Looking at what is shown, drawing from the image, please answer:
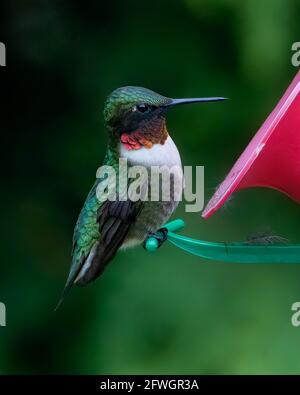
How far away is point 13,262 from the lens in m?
3.28

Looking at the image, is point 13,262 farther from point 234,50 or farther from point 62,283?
point 234,50

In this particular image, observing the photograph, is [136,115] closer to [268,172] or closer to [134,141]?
[134,141]

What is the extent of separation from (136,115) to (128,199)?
0.81 feet

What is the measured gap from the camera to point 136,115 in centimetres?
192

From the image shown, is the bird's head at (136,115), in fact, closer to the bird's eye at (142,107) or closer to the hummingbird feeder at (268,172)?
the bird's eye at (142,107)

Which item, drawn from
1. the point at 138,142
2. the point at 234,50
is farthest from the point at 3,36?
the point at 138,142

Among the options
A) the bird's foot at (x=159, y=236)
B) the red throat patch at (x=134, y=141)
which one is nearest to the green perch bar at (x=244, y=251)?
the bird's foot at (x=159, y=236)

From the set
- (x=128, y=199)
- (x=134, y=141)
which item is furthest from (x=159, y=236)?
(x=134, y=141)

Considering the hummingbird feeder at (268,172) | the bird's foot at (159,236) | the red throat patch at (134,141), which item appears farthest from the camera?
the red throat patch at (134,141)

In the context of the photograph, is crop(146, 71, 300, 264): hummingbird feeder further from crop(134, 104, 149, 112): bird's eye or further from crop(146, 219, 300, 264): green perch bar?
crop(134, 104, 149, 112): bird's eye

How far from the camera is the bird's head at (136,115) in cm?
190

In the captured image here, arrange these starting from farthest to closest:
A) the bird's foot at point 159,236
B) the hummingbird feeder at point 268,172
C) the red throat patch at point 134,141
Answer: the red throat patch at point 134,141 < the bird's foot at point 159,236 < the hummingbird feeder at point 268,172

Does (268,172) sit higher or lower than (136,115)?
lower

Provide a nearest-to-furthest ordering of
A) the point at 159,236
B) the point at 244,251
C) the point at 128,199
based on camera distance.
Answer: the point at 244,251
the point at 159,236
the point at 128,199
